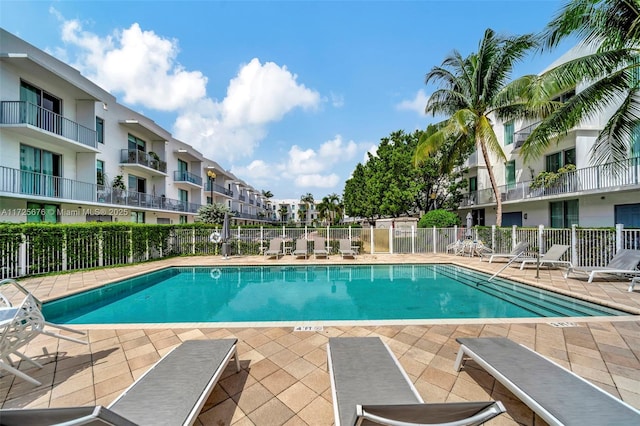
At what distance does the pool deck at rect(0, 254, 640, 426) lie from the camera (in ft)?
7.77

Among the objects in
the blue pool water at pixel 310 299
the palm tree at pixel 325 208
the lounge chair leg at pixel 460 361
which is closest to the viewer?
the lounge chair leg at pixel 460 361

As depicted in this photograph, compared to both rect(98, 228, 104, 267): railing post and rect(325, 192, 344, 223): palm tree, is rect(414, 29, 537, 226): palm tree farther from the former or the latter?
rect(325, 192, 344, 223): palm tree

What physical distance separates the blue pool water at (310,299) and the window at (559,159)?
35.6 feet

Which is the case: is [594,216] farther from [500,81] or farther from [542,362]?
[542,362]

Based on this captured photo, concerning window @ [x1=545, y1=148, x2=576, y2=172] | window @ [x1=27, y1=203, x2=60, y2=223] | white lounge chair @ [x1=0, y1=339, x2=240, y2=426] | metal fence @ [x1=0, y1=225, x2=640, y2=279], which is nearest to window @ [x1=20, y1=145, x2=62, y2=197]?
window @ [x1=27, y1=203, x2=60, y2=223]

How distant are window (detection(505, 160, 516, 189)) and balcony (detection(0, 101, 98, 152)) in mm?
25550

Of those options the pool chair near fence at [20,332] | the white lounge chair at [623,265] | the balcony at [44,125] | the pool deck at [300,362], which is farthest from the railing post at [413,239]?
the balcony at [44,125]

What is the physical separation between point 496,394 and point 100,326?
5558 mm

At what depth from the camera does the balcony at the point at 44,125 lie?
10.4m

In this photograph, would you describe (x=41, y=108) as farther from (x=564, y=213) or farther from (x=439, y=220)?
(x=564, y=213)

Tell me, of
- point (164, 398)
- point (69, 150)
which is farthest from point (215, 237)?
point (164, 398)

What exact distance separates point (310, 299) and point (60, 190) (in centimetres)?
1398

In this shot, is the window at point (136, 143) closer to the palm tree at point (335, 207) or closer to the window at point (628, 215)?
the window at point (628, 215)

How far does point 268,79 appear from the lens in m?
12.2
